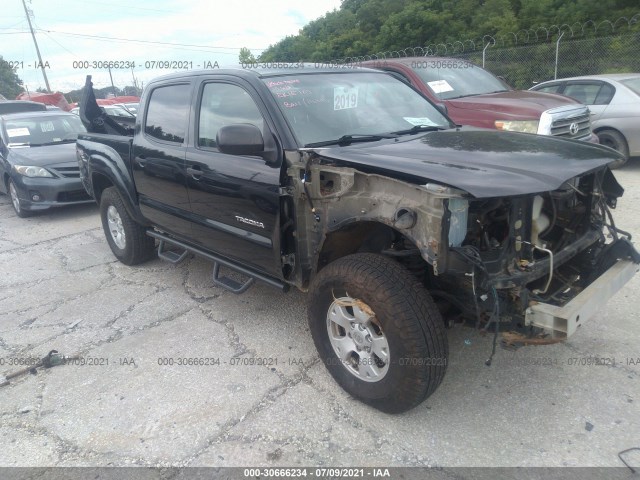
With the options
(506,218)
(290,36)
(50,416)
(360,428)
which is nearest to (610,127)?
(506,218)

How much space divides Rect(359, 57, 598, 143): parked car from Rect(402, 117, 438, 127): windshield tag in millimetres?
2146

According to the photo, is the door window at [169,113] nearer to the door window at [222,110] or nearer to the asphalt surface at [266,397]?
the door window at [222,110]

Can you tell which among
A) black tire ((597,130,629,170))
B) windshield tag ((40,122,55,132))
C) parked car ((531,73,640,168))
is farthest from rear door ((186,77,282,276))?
black tire ((597,130,629,170))

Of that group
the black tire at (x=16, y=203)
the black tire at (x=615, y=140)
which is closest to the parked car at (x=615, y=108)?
the black tire at (x=615, y=140)

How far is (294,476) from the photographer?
8.38 ft

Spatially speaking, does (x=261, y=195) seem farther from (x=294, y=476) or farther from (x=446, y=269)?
(x=294, y=476)

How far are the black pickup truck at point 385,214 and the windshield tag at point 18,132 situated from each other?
583 cm

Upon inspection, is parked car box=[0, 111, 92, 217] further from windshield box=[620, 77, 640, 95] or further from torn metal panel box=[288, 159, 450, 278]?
windshield box=[620, 77, 640, 95]

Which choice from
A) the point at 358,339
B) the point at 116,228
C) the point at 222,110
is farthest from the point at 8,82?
the point at 358,339

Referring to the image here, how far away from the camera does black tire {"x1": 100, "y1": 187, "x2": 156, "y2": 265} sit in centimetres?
530

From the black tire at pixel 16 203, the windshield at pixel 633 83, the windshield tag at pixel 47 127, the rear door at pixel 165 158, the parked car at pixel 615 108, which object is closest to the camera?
the rear door at pixel 165 158

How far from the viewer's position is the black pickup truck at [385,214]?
2.51 meters

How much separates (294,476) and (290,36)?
4377 cm

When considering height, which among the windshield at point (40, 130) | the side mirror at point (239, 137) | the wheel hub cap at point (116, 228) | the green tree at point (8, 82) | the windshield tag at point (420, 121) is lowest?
the green tree at point (8, 82)
